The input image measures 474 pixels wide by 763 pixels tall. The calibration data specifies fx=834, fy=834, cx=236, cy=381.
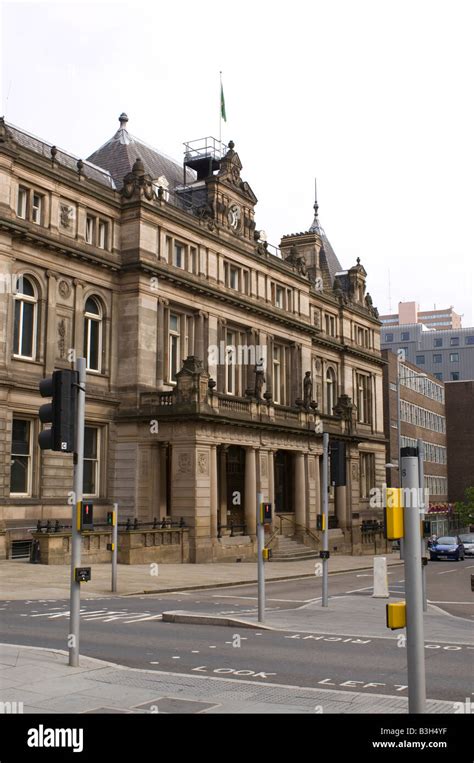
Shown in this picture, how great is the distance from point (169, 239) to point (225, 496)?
14752 millimetres

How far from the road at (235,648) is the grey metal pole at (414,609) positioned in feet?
13.4

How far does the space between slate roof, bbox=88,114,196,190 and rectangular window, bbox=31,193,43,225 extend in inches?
380

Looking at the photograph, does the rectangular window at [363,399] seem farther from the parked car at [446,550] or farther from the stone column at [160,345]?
the stone column at [160,345]

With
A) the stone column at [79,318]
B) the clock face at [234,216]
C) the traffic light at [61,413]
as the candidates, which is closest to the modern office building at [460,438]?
the clock face at [234,216]

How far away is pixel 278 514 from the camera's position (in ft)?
168

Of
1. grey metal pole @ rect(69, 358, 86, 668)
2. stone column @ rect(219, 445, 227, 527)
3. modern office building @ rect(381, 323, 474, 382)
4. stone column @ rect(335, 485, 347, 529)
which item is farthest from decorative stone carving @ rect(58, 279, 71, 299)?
modern office building @ rect(381, 323, 474, 382)

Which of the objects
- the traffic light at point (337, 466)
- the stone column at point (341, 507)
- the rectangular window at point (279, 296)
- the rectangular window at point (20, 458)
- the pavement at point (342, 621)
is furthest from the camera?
the stone column at point (341, 507)

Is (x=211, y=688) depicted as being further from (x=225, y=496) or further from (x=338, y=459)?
(x=225, y=496)

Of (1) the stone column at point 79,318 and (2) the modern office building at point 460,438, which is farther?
(2) the modern office building at point 460,438

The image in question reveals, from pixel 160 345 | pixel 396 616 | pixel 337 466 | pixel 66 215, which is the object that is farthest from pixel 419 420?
pixel 396 616

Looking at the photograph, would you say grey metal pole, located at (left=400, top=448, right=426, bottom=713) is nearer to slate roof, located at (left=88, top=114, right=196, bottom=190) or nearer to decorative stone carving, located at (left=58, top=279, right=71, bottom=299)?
decorative stone carving, located at (left=58, top=279, right=71, bottom=299)

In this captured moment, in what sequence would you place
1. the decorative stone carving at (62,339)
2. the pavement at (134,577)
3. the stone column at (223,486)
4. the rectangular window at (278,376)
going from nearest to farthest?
the pavement at (134,577), the decorative stone carving at (62,339), the stone column at (223,486), the rectangular window at (278,376)

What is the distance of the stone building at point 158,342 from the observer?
37688mm
